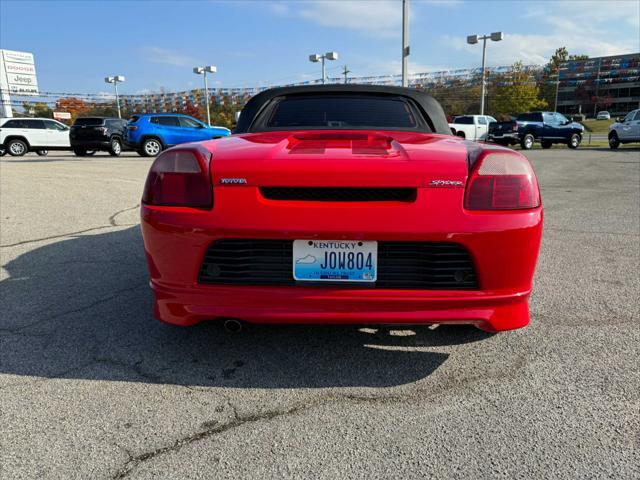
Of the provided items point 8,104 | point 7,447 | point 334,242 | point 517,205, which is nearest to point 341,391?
point 334,242

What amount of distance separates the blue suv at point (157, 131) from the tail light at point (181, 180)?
14988mm

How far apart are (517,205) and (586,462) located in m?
1.01

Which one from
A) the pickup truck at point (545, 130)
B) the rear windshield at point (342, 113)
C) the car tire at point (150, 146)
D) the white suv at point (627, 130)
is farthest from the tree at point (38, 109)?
the rear windshield at point (342, 113)

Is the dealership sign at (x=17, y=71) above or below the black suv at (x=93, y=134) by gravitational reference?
above

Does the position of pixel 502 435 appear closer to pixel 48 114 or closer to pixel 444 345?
pixel 444 345

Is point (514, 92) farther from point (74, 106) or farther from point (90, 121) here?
point (74, 106)

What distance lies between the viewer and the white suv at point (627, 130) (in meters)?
20.8

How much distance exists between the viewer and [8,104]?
57.1 metres

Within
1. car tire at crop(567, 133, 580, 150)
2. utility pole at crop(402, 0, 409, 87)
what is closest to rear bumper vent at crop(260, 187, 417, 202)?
utility pole at crop(402, 0, 409, 87)

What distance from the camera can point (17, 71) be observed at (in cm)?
7831

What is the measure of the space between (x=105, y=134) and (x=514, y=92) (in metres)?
61.2

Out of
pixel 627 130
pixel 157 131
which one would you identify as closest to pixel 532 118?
pixel 627 130

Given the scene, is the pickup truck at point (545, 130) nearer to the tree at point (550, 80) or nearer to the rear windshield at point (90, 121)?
the rear windshield at point (90, 121)

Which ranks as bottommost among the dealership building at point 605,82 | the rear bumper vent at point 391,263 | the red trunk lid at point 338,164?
the rear bumper vent at point 391,263
